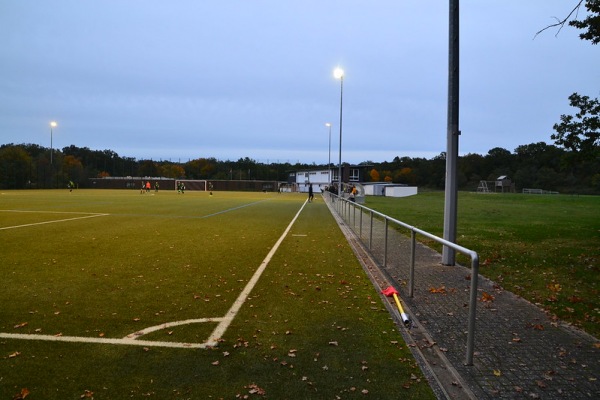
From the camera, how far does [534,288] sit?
714 centimetres

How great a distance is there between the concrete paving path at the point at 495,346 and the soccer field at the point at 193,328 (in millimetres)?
324

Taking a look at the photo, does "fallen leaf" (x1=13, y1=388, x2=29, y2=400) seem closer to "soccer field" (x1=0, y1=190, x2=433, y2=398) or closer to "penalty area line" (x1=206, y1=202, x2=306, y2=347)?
"soccer field" (x1=0, y1=190, x2=433, y2=398)

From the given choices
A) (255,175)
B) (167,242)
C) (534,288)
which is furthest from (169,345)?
(255,175)

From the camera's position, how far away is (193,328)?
4973mm

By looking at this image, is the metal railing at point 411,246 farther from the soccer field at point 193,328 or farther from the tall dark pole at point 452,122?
the tall dark pole at point 452,122

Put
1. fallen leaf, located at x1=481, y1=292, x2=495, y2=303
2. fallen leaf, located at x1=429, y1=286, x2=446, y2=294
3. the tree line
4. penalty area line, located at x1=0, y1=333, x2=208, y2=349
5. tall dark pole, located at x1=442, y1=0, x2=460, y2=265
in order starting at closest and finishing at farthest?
1. penalty area line, located at x1=0, y1=333, x2=208, y2=349
2. fallen leaf, located at x1=481, y1=292, x2=495, y2=303
3. fallen leaf, located at x1=429, y1=286, x2=446, y2=294
4. tall dark pole, located at x1=442, y1=0, x2=460, y2=265
5. the tree line

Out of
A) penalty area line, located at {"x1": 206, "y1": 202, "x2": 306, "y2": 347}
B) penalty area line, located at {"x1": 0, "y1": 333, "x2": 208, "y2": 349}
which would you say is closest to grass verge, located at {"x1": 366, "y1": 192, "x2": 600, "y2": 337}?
A: penalty area line, located at {"x1": 206, "y1": 202, "x2": 306, "y2": 347}

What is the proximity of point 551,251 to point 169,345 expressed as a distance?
33.7 feet

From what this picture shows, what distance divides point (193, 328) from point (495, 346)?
3442 mm

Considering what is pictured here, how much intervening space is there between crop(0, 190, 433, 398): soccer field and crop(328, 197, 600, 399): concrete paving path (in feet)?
1.06

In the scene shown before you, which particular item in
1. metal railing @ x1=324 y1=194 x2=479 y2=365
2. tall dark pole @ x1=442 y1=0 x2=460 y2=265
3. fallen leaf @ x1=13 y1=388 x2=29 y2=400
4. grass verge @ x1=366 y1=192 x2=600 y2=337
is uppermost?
tall dark pole @ x1=442 y1=0 x2=460 y2=265

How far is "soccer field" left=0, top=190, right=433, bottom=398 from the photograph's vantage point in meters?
3.63

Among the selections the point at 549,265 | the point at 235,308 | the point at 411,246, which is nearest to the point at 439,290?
the point at 411,246

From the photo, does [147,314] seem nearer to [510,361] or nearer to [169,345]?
[169,345]
